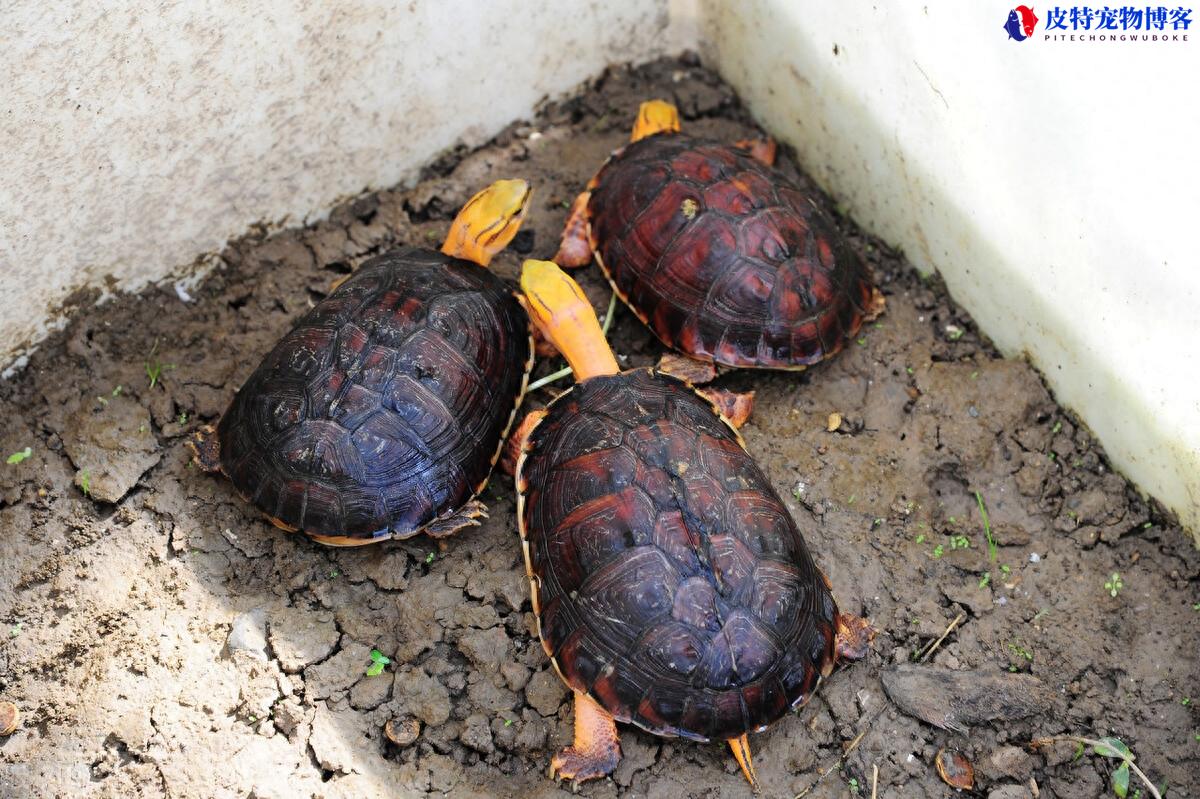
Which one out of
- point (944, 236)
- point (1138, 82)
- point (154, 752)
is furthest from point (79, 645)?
point (1138, 82)

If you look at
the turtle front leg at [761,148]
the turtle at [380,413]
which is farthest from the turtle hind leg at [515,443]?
the turtle front leg at [761,148]

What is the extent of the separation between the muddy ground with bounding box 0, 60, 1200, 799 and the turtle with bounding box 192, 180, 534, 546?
9.4 inches

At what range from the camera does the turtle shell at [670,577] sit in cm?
283

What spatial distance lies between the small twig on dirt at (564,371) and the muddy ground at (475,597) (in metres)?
0.09

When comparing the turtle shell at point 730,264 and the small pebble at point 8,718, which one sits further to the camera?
the turtle shell at point 730,264

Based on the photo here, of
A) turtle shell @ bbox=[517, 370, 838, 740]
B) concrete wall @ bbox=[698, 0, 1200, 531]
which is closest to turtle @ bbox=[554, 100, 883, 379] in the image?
concrete wall @ bbox=[698, 0, 1200, 531]

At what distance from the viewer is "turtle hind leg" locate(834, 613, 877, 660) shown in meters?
3.14

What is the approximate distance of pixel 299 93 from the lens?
12.2 feet

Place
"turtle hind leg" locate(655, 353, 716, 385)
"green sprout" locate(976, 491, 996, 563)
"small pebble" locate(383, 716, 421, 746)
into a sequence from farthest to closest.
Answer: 1. "turtle hind leg" locate(655, 353, 716, 385)
2. "green sprout" locate(976, 491, 996, 563)
3. "small pebble" locate(383, 716, 421, 746)

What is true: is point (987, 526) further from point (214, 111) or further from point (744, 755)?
point (214, 111)

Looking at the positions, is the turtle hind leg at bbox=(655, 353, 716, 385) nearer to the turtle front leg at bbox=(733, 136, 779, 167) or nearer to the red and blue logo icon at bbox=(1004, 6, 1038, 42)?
the turtle front leg at bbox=(733, 136, 779, 167)

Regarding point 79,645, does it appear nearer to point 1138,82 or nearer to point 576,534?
point 576,534

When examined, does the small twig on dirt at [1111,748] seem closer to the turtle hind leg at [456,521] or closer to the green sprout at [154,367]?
the turtle hind leg at [456,521]

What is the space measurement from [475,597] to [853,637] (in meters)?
1.25
